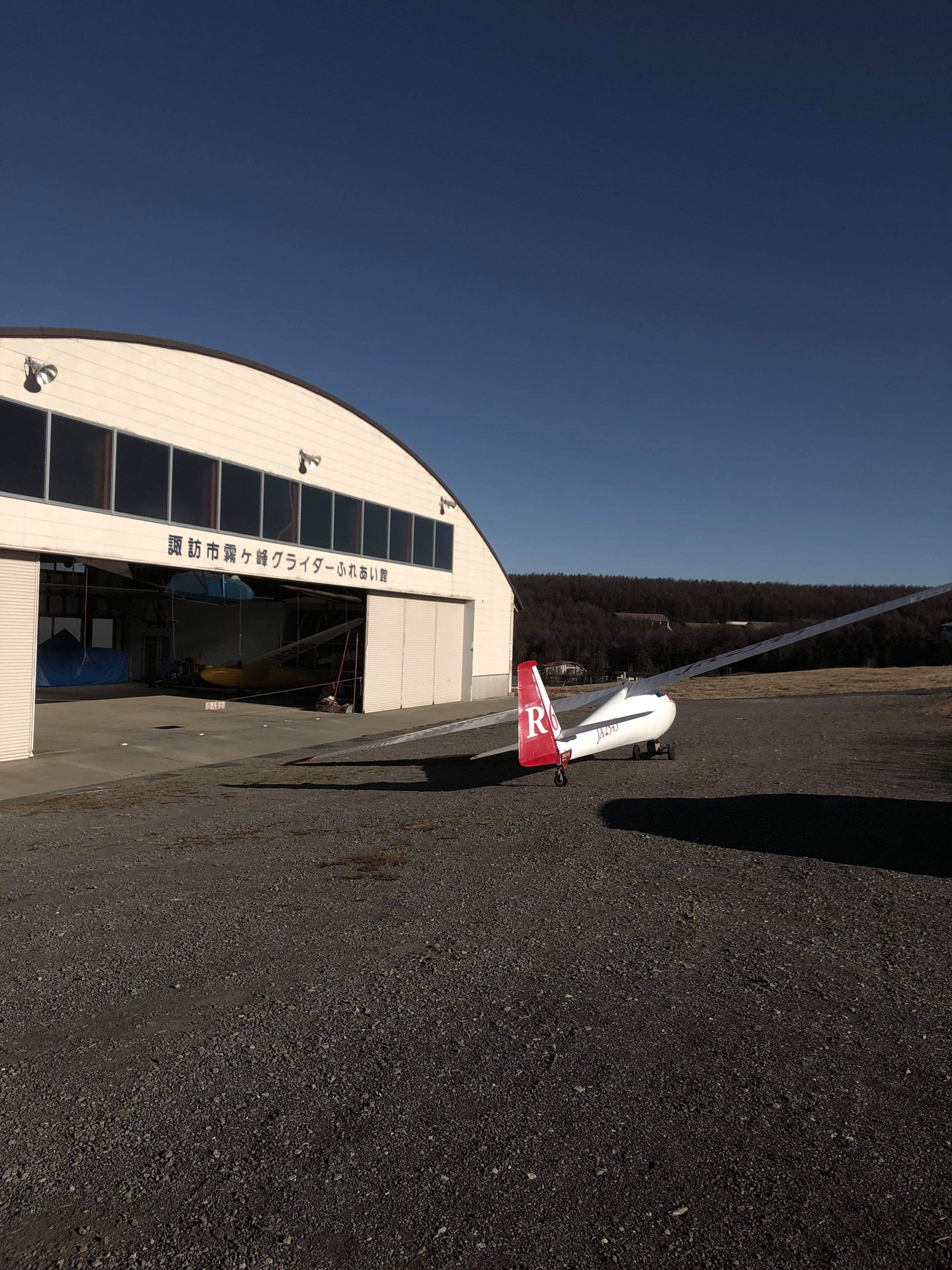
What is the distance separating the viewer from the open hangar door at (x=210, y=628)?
2764 centimetres

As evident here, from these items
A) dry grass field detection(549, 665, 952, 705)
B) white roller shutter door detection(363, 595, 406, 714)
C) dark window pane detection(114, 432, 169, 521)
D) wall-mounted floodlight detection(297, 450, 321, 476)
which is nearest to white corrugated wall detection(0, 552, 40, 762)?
dark window pane detection(114, 432, 169, 521)

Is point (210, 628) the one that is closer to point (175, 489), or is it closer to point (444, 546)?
point (444, 546)

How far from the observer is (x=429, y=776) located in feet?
44.5

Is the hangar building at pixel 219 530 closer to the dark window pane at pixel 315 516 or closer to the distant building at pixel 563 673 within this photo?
the dark window pane at pixel 315 516

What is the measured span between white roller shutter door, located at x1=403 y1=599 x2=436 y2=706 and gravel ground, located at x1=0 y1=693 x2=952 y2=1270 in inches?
634

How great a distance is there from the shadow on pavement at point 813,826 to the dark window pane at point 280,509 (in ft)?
40.1

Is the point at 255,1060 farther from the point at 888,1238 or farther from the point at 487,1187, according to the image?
the point at 888,1238

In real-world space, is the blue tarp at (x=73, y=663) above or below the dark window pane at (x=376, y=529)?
below

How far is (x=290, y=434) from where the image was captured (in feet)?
65.3

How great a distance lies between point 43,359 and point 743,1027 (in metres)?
15.2

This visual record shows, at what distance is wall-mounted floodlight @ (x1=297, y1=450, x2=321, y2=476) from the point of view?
2012 centimetres

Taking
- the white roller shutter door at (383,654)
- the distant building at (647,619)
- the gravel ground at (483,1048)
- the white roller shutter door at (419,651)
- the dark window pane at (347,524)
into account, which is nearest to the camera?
the gravel ground at (483,1048)

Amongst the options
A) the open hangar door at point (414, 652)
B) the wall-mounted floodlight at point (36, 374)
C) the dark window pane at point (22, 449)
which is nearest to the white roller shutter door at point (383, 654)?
the open hangar door at point (414, 652)

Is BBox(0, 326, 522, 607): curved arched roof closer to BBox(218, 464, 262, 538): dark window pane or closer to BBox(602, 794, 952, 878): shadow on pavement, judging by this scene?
BBox(218, 464, 262, 538): dark window pane
